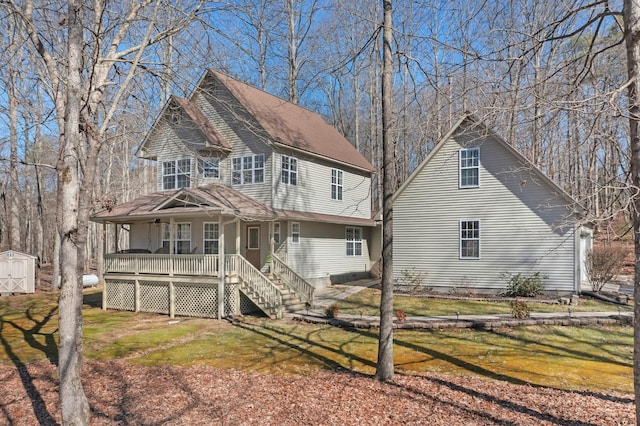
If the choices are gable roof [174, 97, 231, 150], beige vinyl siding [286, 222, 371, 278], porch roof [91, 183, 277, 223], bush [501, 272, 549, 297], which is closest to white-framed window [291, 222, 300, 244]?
beige vinyl siding [286, 222, 371, 278]

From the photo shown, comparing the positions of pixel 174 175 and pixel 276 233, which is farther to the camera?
pixel 174 175

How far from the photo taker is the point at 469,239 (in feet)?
59.7

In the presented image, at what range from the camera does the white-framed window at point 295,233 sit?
18.7m

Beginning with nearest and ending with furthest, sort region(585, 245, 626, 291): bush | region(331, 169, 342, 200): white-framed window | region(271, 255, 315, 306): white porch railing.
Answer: region(271, 255, 315, 306): white porch railing → region(585, 245, 626, 291): bush → region(331, 169, 342, 200): white-framed window

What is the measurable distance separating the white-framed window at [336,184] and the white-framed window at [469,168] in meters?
6.37

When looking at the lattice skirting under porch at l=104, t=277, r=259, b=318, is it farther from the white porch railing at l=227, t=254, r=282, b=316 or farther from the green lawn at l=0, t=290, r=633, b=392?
the green lawn at l=0, t=290, r=633, b=392

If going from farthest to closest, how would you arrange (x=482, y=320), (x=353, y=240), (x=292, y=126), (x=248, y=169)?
(x=353, y=240) < (x=292, y=126) < (x=248, y=169) < (x=482, y=320)

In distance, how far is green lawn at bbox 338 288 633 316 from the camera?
1409 centimetres

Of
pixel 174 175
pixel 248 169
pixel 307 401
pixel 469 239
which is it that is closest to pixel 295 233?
pixel 248 169

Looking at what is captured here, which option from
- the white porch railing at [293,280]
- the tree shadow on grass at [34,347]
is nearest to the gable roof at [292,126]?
the white porch railing at [293,280]

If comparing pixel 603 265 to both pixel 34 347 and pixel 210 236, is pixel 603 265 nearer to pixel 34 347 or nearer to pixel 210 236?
pixel 210 236

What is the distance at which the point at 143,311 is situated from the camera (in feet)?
54.5

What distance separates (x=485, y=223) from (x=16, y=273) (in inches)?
895

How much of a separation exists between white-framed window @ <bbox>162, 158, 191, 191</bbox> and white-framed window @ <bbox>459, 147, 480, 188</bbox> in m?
12.2
